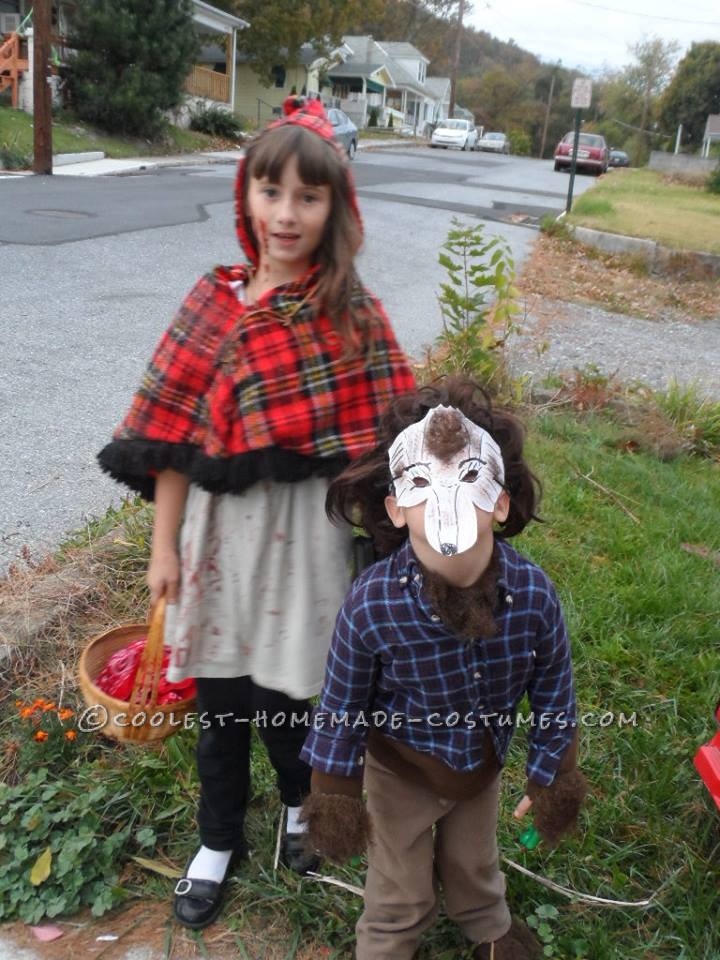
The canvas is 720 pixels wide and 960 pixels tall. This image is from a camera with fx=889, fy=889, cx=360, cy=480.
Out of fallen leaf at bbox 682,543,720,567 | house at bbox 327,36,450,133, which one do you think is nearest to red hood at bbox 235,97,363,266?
fallen leaf at bbox 682,543,720,567

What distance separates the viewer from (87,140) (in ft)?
66.2

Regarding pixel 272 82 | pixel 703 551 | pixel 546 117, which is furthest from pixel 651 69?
pixel 703 551

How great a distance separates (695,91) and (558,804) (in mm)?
47859

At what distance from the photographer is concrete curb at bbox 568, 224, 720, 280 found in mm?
11102

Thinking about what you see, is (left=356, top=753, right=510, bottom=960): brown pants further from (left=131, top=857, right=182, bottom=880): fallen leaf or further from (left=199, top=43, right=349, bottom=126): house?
(left=199, top=43, right=349, bottom=126): house

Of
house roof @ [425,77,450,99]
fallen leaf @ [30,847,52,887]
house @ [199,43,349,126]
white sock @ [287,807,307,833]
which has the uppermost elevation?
house roof @ [425,77,450,99]

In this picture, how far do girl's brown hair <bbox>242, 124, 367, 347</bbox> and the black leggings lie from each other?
82cm

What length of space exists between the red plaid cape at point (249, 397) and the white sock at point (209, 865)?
925 mm

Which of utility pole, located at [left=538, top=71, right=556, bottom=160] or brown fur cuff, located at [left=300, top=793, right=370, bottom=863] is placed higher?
utility pole, located at [left=538, top=71, right=556, bottom=160]

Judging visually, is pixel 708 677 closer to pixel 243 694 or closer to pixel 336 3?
pixel 243 694

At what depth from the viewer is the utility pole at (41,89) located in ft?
45.4

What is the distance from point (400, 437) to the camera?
5.18 ft

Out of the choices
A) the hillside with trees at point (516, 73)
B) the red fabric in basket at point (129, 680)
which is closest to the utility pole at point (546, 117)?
the hillside with trees at point (516, 73)

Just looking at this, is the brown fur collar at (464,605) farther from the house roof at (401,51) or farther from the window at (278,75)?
the house roof at (401,51)
